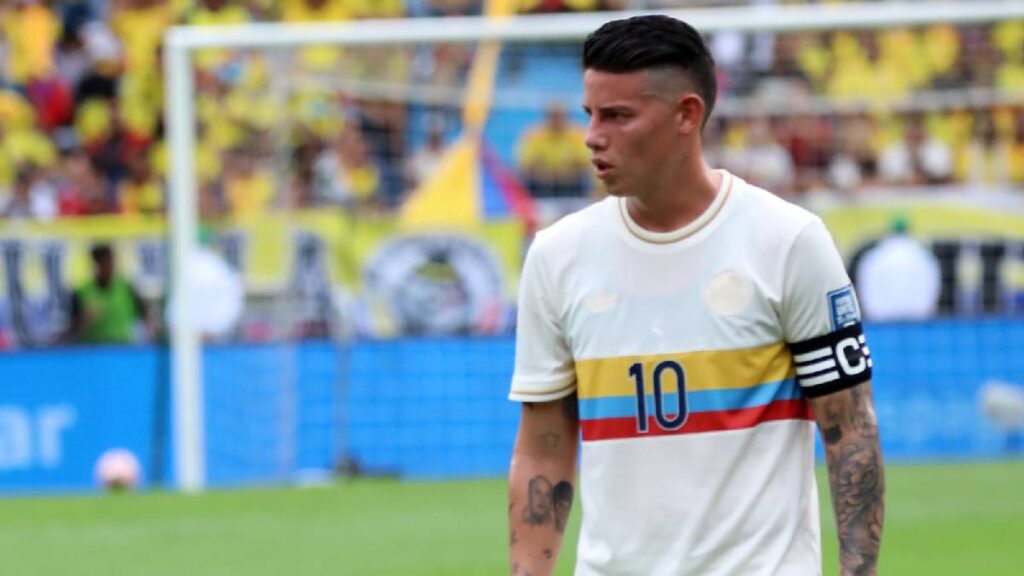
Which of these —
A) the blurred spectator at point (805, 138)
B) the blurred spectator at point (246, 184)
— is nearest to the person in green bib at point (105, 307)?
the blurred spectator at point (246, 184)

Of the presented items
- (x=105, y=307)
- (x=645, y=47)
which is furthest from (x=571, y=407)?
(x=105, y=307)

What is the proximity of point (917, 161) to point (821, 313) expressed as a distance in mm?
12690

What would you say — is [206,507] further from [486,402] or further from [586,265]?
[586,265]

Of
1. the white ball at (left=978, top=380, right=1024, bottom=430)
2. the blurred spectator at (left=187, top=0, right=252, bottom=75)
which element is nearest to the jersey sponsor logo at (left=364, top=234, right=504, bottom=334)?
the white ball at (left=978, top=380, right=1024, bottom=430)

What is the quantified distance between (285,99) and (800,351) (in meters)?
12.4

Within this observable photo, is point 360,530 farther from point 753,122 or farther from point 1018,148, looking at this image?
point 1018,148

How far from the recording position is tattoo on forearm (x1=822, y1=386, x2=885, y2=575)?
4109 mm

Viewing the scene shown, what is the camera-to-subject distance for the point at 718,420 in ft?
13.4

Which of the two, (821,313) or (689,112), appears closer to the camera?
(821,313)

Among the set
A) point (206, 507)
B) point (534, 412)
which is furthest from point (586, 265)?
point (206, 507)

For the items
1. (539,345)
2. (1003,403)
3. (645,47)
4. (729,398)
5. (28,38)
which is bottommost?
(1003,403)

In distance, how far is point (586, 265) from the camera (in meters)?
4.21

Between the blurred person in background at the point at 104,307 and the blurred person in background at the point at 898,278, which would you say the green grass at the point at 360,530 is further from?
the blurred person in background at the point at 104,307

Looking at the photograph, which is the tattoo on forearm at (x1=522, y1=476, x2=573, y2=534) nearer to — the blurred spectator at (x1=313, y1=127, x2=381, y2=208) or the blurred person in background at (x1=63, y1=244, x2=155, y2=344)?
the blurred spectator at (x1=313, y1=127, x2=381, y2=208)
